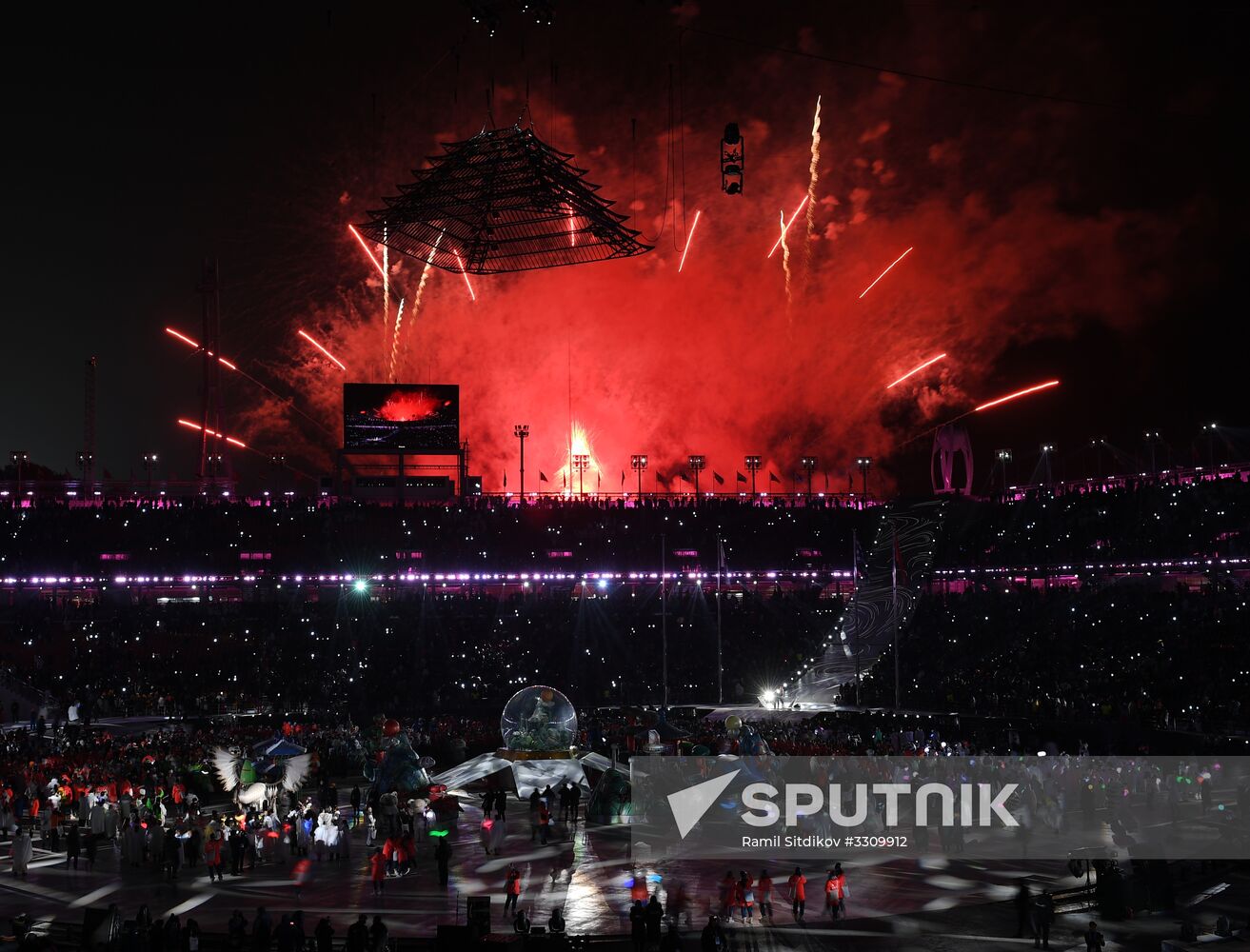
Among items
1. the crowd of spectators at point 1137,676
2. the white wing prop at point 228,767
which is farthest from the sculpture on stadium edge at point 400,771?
the crowd of spectators at point 1137,676

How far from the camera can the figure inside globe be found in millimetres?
33219

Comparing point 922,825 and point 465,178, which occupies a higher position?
point 465,178

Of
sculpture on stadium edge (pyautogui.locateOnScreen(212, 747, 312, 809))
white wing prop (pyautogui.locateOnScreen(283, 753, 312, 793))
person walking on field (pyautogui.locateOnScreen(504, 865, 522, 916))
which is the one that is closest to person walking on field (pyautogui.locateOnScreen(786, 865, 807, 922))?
person walking on field (pyautogui.locateOnScreen(504, 865, 522, 916))

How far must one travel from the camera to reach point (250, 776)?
30.5 meters

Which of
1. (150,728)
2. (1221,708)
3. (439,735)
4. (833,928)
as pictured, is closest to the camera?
(833,928)

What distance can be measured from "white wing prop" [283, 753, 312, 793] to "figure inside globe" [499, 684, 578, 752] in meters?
5.36

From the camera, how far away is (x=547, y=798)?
97.0 ft

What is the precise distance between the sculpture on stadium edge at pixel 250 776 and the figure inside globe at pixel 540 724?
219 inches

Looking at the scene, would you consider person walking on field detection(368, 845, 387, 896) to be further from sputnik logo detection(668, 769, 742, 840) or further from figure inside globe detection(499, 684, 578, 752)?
figure inside globe detection(499, 684, 578, 752)

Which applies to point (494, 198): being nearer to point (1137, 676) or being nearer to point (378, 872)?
point (378, 872)

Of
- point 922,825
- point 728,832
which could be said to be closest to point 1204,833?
point 922,825

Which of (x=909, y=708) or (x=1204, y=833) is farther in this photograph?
(x=909, y=708)

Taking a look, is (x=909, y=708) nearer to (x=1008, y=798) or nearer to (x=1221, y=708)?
(x=1221, y=708)

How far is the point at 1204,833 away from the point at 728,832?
10.1m
